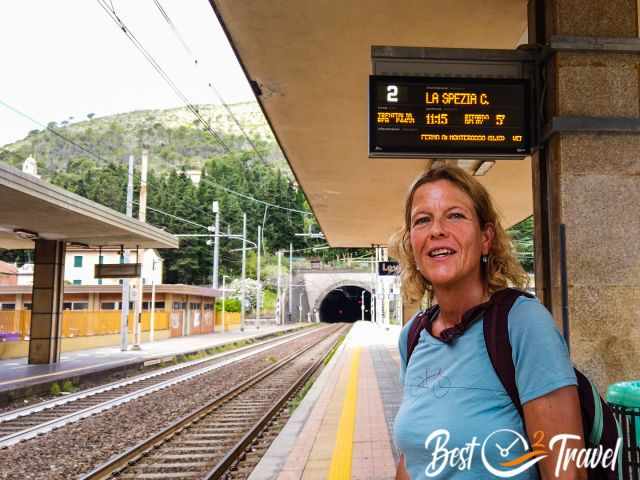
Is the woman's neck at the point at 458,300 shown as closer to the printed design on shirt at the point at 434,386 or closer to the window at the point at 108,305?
the printed design on shirt at the point at 434,386

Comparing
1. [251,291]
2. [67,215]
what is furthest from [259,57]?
[251,291]

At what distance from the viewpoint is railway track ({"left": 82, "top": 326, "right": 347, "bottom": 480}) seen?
731 cm

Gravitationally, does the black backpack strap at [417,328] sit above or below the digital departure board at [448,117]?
below

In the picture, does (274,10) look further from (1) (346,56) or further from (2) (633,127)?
(2) (633,127)

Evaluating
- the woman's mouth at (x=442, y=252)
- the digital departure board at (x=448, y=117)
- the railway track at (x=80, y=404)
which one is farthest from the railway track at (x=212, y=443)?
the woman's mouth at (x=442, y=252)

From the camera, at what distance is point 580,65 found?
5160mm

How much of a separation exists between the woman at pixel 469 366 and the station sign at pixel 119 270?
1826 centimetres

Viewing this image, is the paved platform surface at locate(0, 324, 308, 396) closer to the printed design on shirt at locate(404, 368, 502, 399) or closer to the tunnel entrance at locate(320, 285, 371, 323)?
the printed design on shirt at locate(404, 368, 502, 399)

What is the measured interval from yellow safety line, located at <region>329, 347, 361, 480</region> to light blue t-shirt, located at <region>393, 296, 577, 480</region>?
4.64 m

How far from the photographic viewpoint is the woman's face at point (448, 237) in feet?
5.71

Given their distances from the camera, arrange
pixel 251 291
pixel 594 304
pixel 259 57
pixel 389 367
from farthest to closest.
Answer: pixel 251 291 → pixel 389 367 → pixel 259 57 → pixel 594 304

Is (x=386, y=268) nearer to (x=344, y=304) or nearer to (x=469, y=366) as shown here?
(x=469, y=366)

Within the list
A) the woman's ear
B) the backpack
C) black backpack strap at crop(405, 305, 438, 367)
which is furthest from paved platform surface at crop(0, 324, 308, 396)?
the backpack

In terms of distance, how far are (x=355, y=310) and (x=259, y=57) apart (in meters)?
90.1
